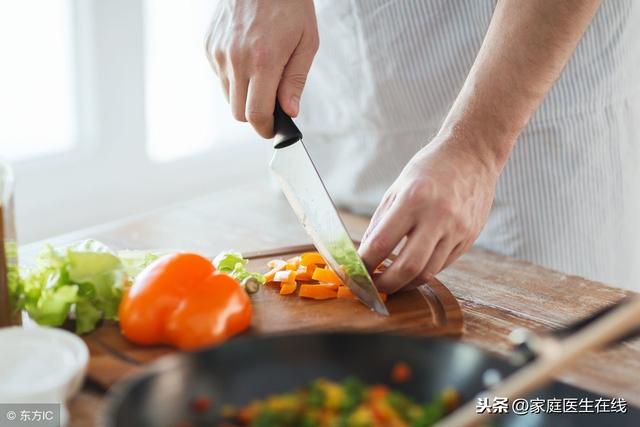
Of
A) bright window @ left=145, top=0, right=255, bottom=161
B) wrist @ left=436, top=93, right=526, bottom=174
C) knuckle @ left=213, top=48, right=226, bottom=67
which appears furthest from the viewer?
bright window @ left=145, top=0, right=255, bottom=161

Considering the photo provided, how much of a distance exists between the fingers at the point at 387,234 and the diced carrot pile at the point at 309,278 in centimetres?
7

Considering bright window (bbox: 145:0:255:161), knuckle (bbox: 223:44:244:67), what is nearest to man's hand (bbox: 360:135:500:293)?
knuckle (bbox: 223:44:244:67)

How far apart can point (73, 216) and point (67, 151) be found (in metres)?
0.19

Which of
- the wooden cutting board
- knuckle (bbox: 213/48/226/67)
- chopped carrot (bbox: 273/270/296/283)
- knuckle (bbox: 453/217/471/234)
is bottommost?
the wooden cutting board

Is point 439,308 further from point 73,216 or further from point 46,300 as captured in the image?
point 73,216

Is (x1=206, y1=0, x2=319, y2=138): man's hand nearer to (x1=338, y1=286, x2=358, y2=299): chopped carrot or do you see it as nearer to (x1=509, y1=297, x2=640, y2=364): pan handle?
(x1=338, y1=286, x2=358, y2=299): chopped carrot

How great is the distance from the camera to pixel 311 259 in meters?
1.38

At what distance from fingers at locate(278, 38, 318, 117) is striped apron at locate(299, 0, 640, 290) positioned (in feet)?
1.14

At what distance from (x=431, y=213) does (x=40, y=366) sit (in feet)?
1.86

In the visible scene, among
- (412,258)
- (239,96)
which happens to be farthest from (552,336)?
(239,96)

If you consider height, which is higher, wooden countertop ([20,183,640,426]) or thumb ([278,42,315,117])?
thumb ([278,42,315,117])

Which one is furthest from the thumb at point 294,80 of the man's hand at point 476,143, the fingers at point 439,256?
the fingers at point 439,256

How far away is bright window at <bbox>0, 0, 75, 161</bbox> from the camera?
2.42 m

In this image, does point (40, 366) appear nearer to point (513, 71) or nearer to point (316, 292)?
point (316, 292)
